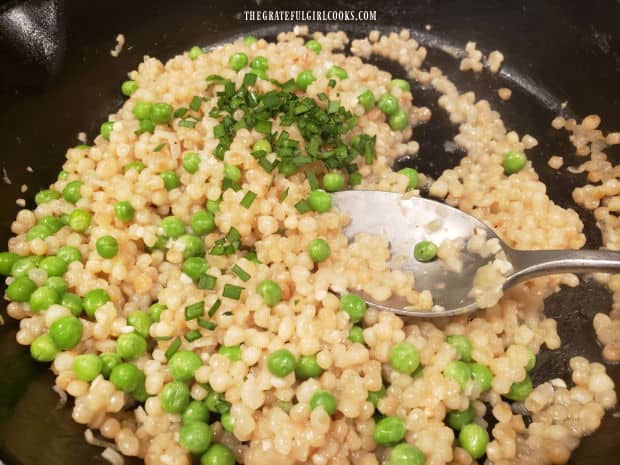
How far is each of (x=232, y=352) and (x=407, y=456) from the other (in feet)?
3.24

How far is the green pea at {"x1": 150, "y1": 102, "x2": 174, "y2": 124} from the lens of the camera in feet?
12.0

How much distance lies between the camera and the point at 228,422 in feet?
8.64

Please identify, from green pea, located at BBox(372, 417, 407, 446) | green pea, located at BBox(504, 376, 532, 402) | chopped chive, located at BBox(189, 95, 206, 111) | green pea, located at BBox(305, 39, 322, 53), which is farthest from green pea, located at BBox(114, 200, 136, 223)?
green pea, located at BBox(504, 376, 532, 402)

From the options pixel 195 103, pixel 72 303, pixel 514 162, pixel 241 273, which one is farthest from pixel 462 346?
pixel 195 103

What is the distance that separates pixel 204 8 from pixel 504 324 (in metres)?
3.52

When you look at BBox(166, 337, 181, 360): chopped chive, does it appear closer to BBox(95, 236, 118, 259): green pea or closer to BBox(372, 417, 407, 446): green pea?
BBox(95, 236, 118, 259): green pea

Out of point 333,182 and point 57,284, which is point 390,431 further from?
point 57,284

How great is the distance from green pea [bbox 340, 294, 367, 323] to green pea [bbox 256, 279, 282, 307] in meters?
0.35

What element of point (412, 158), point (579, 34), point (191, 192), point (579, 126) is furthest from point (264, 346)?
point (579, 34)

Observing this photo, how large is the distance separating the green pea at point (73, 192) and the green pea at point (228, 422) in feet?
5.56

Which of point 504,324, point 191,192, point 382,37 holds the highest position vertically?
point 382,37

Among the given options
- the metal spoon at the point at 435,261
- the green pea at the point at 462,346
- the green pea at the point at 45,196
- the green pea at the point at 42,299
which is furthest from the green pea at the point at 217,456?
the green pea at the point at 45,196

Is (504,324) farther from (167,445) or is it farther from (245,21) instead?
(245,21)

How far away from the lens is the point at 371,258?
309cm
